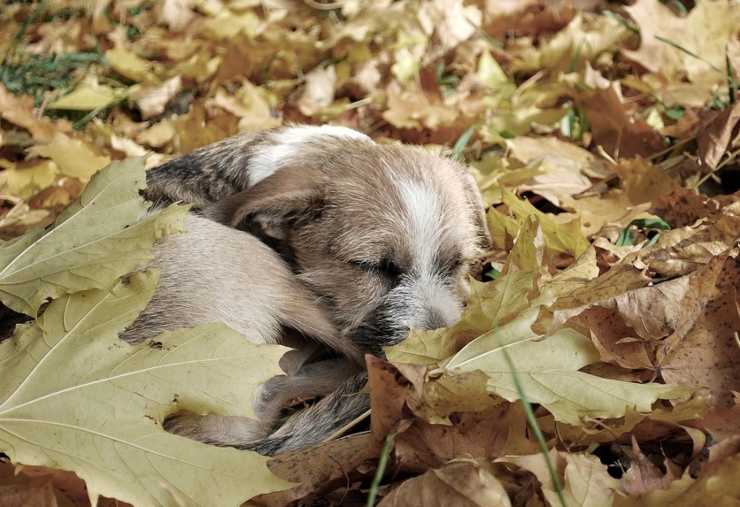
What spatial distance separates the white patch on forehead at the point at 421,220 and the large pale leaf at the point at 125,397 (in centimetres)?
111

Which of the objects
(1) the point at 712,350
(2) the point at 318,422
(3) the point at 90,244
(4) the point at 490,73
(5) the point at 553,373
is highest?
(3) the point at 90,244

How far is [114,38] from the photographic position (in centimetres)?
657

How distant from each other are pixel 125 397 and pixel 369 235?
1.23 meters

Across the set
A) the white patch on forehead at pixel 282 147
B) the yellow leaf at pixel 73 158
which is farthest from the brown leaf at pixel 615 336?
the yellow leaf at pixel 73 158

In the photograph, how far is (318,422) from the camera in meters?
2.63

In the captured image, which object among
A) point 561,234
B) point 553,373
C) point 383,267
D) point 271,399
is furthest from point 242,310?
point 561,234

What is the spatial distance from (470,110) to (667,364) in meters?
2.74

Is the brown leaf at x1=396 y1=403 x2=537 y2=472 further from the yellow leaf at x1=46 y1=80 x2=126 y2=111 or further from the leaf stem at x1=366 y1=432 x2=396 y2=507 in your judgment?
the yellow leaf at x1=46 y1=80 x2=126 y2=111

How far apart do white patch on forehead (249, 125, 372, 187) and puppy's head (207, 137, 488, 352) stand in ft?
0.53

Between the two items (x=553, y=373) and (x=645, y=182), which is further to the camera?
(x=645, y=182)

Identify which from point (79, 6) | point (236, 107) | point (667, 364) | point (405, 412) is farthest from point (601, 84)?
point (79, 6)

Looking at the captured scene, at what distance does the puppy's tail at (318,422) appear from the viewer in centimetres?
257

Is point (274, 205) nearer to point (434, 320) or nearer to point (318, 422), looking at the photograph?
point (434, 320)

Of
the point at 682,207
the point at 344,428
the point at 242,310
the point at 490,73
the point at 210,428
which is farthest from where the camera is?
the point at 490,73
